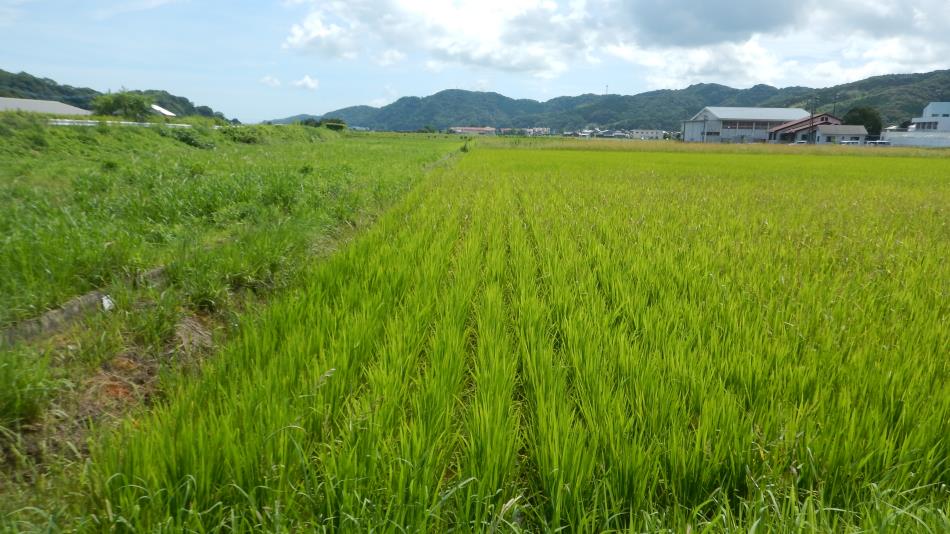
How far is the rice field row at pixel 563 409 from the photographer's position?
4.50 feet

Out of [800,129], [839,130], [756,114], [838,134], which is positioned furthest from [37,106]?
[756,114]

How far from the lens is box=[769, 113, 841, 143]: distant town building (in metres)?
60.1

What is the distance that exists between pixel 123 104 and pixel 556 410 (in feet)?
114

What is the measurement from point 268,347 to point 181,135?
57.8 feet

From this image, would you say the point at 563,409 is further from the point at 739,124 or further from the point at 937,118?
the point at 937,118

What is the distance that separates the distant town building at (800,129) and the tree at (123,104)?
64924mm

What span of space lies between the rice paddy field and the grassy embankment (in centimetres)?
31

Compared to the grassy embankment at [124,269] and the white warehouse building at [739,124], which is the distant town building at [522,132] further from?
the grassy embankment at [124,269]

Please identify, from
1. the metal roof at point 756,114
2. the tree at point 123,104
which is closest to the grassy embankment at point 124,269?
the tree at point 123,104

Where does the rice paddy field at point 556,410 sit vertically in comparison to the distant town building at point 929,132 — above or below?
below

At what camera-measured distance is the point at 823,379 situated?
2066mm

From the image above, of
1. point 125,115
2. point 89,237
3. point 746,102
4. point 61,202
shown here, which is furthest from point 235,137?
point 746,102

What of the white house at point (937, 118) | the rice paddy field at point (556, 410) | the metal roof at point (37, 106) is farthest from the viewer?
the white house at point (937, 118)

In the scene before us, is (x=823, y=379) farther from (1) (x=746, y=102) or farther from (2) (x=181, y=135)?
(1) (x=746, y=102)
